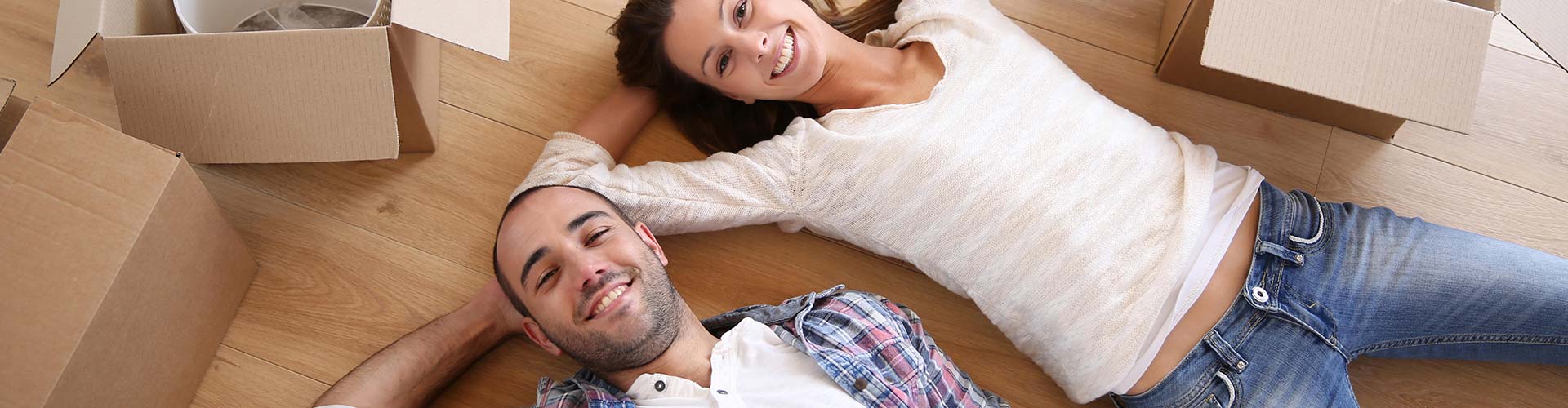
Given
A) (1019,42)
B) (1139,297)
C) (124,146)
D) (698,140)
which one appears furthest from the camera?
(698,140)

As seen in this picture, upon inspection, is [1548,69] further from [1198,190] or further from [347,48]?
[347,48]

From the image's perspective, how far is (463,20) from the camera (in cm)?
109

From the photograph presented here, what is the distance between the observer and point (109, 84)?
1.50 m

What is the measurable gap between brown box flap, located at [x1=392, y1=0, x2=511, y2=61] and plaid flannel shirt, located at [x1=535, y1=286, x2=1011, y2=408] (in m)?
0.46

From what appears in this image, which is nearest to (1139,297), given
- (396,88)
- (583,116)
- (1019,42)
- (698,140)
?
(1019,42)

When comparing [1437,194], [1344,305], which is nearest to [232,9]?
[1344,305]

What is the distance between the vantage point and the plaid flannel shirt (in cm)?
118

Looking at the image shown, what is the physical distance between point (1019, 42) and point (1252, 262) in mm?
432

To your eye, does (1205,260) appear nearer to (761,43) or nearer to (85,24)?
(761,43)

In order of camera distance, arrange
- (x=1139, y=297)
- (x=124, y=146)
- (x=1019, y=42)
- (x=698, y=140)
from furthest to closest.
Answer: (x=698, y=140)
(x=1019, y=42)
(x=1139, y=297)
(x=124, y=146)

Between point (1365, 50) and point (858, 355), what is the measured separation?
721mm

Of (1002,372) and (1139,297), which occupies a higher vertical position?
(1139,297)

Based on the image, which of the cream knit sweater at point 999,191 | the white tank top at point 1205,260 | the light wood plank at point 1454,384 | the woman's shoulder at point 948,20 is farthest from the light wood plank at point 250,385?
the light wood plank at point 1454,384

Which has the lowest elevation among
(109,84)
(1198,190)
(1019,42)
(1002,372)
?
(1002,372)
